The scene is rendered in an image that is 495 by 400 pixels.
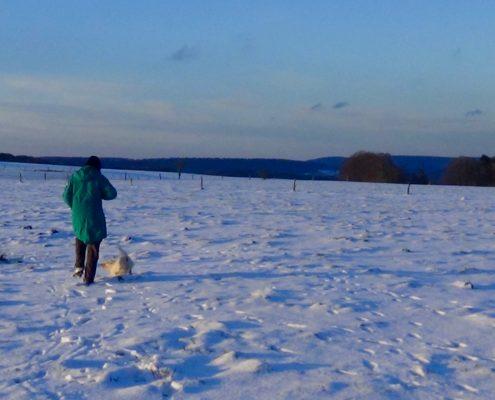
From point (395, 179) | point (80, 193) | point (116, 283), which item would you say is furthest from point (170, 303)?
point (395, 179)

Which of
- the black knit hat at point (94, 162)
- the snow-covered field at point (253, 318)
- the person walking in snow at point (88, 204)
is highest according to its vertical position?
the black knit hat at point (94, 162)

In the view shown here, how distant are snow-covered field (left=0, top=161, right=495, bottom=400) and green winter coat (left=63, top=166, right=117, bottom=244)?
0.75m

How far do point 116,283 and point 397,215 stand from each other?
42.6 ft

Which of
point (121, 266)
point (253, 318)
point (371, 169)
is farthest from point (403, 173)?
point (253, 318)

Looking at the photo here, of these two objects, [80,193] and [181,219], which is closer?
[80,193]

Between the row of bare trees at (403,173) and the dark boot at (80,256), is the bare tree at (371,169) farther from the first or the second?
the dark boot at (80,256)

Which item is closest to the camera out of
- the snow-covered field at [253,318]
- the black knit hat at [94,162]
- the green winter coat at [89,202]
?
the snow-covered field at [253,318]

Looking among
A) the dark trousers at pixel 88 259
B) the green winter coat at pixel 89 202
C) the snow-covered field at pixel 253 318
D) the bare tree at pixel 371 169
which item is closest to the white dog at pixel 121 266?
the snow-covered field at pixel 253 318

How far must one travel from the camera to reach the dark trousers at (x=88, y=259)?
9703 mm

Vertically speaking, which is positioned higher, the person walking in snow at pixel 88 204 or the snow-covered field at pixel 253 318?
the person walking in snow at pixel 88 204

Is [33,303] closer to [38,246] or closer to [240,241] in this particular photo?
[38,246]

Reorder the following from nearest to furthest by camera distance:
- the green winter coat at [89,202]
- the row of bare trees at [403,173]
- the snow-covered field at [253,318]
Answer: the snow-covered field at [253,318], the green winter coat at [89,202], the row of bare trees at [403,173]

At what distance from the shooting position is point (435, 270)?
10.8 m

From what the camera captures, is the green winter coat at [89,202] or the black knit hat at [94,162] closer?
the green winter coat at [89,202]
